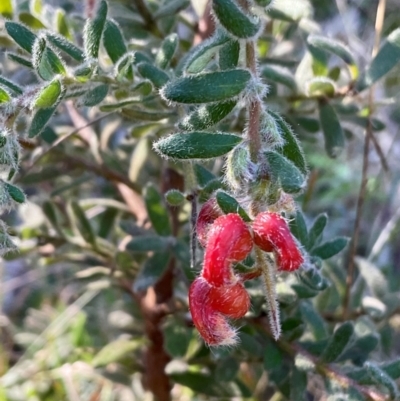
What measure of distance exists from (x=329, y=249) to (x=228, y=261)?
0.87ft

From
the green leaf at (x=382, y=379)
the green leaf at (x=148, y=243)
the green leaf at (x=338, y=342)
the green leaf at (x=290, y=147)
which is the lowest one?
the green leaf at (x=338, y=342)

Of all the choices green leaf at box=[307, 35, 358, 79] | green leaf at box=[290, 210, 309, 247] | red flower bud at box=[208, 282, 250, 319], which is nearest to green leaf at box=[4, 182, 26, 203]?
red flower bud at box=[208, 282, 250, 319]

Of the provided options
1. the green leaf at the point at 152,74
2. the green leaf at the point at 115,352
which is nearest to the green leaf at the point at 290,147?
the green leaf at the point at 152,74

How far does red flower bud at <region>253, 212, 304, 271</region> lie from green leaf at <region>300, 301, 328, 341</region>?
0.34m

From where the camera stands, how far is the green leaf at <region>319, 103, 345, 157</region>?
0.67 m

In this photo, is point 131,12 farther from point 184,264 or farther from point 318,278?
point 318,278

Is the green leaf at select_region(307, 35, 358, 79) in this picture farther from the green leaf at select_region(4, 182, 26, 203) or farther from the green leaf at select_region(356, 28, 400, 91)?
the green leaf at select_region(4, 182, 26, 203)

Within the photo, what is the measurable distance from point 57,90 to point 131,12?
0.40 m

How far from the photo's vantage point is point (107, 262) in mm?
860

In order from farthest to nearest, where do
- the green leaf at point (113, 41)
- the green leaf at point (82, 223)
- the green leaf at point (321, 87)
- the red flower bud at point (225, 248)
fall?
1. the green leaf at point (82, 223)
2. the green leaf at point (321, 87)
3. the green leaf at point (113, 41)
4. the red flower bud at point (225, 248)

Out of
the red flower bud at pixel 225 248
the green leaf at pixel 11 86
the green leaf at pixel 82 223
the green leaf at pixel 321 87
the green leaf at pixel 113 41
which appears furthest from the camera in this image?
the green leaf at pixel 82 223

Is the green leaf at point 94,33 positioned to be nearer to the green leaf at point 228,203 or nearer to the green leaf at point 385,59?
the green leaf at point 228,203

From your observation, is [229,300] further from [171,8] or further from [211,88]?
[171,8]

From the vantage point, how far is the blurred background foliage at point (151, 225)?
55 cm
